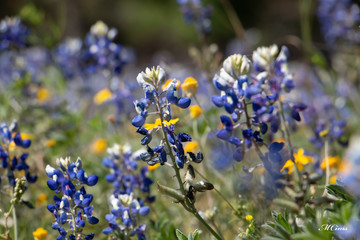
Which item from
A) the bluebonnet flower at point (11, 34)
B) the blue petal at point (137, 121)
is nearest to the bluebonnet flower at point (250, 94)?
the blue petal at point (137, 121)

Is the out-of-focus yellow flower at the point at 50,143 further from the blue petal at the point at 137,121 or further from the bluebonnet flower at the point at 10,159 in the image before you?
the blue petal at the point at 137,121

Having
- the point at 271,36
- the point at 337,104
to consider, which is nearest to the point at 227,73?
the point at 337,104

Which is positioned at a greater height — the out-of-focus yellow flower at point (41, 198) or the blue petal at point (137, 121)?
the out-of-focus yellow flower at point (41, 198)

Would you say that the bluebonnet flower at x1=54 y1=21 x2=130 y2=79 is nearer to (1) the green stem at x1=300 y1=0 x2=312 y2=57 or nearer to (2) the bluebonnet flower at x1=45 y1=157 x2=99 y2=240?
(1) the green stem at x1=300 y1=0 x2=312 y2=57

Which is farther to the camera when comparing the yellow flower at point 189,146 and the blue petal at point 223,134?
the yellow flower at point 189,146

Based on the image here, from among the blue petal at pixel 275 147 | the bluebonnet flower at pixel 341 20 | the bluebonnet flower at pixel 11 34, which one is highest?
the bluebonnet flower at pixel 11 34

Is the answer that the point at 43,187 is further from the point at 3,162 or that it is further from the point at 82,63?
the point at 82,63

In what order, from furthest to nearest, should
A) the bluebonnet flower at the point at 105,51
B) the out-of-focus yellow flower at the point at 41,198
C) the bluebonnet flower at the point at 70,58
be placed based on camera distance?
the bluebonnet flower at the point at 70,58, the bluebonnet flower at the point at 105,51, the out-of-focus yellow flower at the point at 41,198

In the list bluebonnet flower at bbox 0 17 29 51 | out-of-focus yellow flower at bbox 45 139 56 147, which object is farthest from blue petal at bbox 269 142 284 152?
bluebonnet flower at bbox 0 17 29 51
